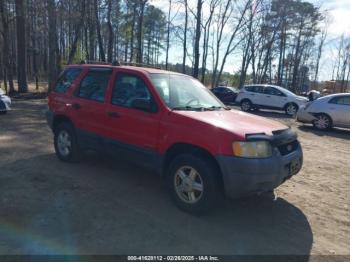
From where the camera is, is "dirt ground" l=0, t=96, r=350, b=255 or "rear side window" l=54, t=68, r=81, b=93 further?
"rear side window" l=54, t=68, r=81, b=93

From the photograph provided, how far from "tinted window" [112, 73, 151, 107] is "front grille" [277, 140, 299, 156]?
1.98 metres

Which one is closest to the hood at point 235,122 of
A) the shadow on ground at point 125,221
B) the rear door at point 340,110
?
the shadow on ground at point 125,221

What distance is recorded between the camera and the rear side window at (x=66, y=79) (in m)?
6.50

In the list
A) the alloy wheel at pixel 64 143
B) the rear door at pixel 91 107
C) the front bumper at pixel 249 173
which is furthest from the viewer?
the alloy wheel at pixel 64 143

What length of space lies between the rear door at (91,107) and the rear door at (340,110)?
10156mm

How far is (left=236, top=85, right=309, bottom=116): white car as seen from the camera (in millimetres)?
19188

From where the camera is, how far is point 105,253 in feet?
11.5

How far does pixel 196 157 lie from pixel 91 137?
2.35m

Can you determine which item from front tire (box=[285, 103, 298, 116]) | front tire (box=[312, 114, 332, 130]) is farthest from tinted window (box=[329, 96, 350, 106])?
front tire (box=[285, 103, 298, 116])

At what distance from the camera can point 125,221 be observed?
13.8 ft

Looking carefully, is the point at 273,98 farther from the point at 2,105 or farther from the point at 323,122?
the point at 2,105

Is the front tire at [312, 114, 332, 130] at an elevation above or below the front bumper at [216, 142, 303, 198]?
below

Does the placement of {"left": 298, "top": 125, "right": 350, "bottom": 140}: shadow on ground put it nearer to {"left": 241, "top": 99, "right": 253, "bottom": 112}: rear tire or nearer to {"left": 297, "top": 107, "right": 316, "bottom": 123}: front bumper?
{"left": 297, "top": 107, "right": 316, "bottom": 123}: front bumper

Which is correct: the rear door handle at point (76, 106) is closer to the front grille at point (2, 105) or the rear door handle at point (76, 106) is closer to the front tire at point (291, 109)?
the front grille at point (2, 105)
